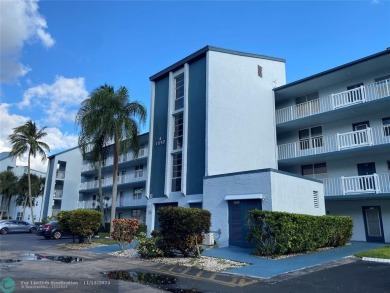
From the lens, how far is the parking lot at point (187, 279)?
26.2 feet

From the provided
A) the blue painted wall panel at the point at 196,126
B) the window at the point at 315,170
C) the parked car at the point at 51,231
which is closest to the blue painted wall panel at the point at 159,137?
the blue painted wall panel at the point at 196,126

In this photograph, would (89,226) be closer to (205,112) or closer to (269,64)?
(205,112)

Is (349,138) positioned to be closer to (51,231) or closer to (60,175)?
(51,231)

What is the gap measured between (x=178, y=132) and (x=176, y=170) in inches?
111

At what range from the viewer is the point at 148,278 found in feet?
31.0

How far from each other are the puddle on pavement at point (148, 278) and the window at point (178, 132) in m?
13.5

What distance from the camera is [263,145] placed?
23.5 metres

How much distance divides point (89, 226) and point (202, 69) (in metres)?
12.8

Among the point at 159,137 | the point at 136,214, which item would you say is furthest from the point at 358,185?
the point at 136,214

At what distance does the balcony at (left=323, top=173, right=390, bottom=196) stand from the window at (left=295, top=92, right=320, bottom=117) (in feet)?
16.9

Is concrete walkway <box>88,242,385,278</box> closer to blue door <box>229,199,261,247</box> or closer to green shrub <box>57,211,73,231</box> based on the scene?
blue door <box>229,199,261,247</box>

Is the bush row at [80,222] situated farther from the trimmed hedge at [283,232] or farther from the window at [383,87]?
the window at [383,87]

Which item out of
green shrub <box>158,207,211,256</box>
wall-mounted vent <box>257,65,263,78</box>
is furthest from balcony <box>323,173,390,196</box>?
green shrub <box>158,207,211,256</box>

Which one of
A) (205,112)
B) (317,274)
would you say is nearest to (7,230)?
(205,112)
